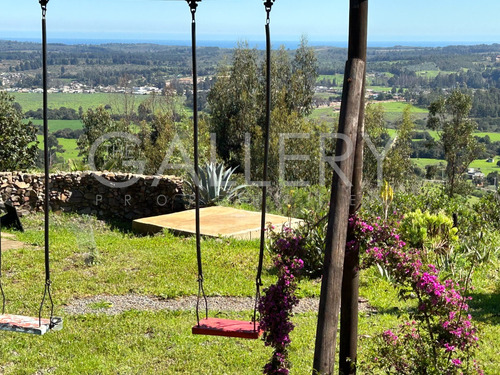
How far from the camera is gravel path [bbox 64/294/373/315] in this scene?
5.46 meters

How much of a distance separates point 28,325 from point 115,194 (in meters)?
7.68

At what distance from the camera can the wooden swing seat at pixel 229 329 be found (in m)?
3.22

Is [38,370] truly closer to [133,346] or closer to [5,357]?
[5,357]

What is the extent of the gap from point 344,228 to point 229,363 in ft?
6.08

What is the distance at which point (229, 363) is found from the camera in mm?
4230

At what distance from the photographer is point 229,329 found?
330 centimetres

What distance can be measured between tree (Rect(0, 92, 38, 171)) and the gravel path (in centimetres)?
833

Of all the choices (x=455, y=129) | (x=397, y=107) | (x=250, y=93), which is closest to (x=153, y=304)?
(x=455, y=129)

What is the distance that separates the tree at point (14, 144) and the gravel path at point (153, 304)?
8335 millimetres

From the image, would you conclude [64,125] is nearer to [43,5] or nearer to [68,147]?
[68,147]

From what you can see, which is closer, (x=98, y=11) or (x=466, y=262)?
(x=466, y=262)

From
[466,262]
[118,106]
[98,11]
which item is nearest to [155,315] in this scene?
[466,262]

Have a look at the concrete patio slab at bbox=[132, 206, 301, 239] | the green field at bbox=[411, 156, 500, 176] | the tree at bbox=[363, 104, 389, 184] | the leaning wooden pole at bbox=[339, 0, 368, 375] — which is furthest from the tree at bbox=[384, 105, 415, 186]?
the leaning wooden pole at bbox=[339, 0, 368, 375]

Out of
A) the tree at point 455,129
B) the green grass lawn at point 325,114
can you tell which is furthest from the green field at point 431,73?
the tree at point 455,129
